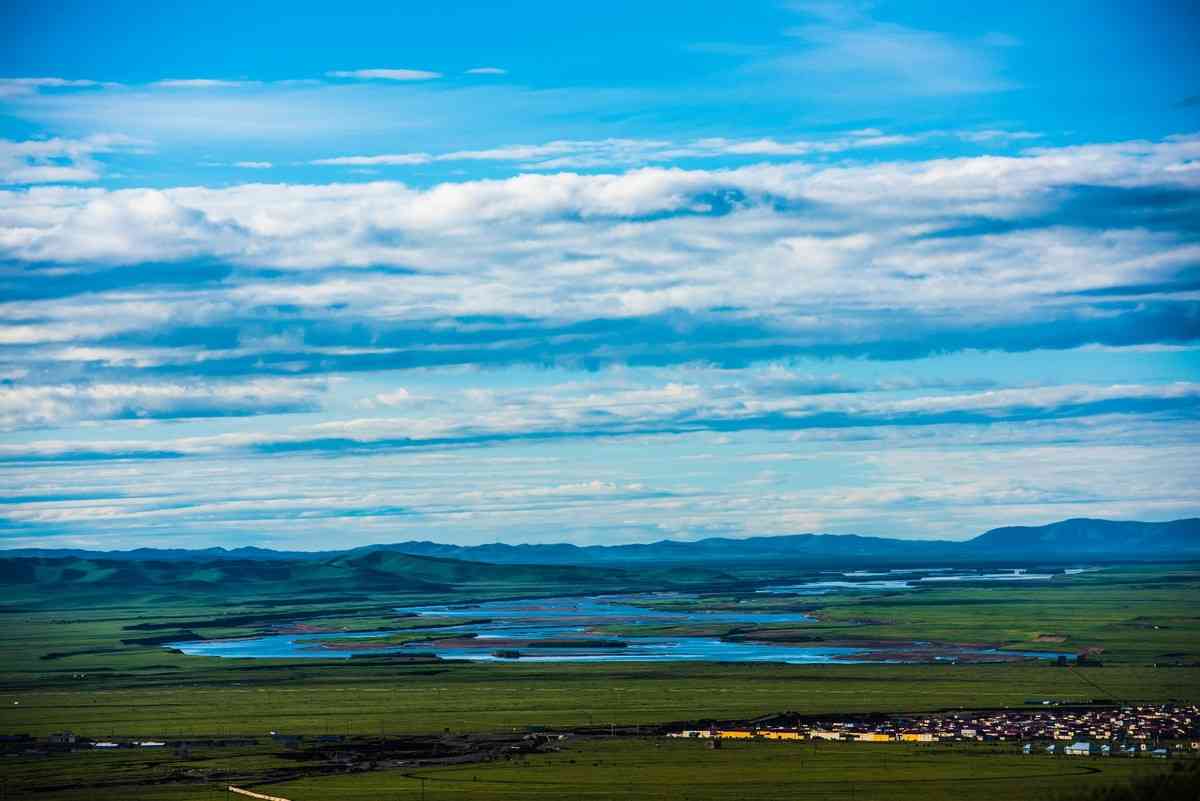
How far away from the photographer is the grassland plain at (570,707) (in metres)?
92.3

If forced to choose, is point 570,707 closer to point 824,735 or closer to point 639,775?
point 824,735

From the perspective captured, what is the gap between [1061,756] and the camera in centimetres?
9925

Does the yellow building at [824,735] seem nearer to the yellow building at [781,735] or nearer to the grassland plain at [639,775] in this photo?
the yellow building at [781,735]

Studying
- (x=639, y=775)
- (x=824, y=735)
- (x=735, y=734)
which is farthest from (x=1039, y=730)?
(x=639, y=775)

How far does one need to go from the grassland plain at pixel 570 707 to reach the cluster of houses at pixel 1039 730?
4.61 metres

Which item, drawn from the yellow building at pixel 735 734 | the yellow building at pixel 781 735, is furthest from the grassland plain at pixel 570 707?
the yellow building at pixel 735 734

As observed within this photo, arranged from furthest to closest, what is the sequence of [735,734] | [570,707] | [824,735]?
[570,707] → [735,734] → [824,735]

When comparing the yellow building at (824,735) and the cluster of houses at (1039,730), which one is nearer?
the cluster of houses at (1039,730)

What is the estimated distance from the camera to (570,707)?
428ft

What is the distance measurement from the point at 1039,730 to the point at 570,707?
39.3 meters

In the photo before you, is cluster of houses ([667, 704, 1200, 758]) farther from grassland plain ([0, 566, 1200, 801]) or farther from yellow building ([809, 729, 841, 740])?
grassland plain ([0, 566, 1200, 801])

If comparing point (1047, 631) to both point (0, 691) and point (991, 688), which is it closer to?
point (991, 688)

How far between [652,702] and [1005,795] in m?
49.0

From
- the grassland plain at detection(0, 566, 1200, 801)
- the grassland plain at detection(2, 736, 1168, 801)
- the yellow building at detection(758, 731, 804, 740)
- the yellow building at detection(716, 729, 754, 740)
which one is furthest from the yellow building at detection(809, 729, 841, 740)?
the yellow building at detection(716, 729, 754, 740)
